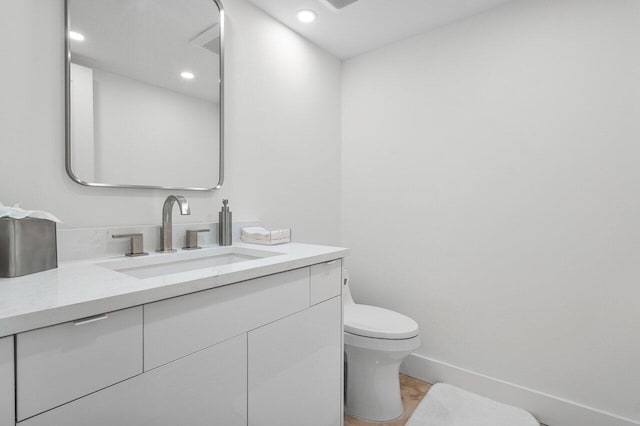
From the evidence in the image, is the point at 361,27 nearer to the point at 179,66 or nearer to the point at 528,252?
the point at 179,66

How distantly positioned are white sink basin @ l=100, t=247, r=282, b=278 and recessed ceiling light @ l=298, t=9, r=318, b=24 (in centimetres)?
142

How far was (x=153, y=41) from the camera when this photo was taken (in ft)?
4.59

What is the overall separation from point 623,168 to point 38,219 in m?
2.33

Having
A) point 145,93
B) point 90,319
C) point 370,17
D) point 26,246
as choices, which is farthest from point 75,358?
point 370,17

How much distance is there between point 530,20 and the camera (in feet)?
5.65

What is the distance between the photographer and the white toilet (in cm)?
164

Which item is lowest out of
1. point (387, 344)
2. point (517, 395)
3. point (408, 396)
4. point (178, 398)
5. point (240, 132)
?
point (408, 396)

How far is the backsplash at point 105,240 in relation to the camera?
1.13 m

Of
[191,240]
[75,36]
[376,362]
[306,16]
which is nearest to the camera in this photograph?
[75,36]

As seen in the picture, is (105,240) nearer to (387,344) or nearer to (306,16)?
(387,344)

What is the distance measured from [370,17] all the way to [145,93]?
1366 millimetres

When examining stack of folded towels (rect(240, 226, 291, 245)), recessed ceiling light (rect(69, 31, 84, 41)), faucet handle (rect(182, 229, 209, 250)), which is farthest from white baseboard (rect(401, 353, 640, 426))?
recessed ceiling light (rect(69, 31, 84, 41))

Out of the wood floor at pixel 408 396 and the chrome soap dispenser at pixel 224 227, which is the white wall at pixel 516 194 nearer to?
the wood floor at pixel 408 396

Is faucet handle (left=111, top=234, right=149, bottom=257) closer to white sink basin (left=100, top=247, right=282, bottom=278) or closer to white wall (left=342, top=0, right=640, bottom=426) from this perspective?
white sink basin (left=100, top=247, right=282, bottom=278)
